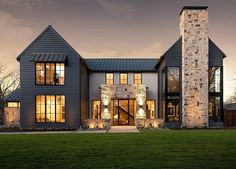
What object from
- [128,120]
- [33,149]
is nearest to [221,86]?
[128,120]

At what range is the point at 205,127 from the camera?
26.2 m

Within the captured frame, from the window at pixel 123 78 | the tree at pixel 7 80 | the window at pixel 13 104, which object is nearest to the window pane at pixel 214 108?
the window at pixel 123 78

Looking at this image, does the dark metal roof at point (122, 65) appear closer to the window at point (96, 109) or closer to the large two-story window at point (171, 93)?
the window at point (96, 109)

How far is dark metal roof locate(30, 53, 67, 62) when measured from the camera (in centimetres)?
2517

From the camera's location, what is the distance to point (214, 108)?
26.9 metres

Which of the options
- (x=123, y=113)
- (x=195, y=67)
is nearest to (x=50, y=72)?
(x=123, y=113)

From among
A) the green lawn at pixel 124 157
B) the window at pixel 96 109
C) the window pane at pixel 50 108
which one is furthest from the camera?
the window at pixel 96 109

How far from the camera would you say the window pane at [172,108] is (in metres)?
26.8

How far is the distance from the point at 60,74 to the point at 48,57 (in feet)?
5.62

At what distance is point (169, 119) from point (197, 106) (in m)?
2.64

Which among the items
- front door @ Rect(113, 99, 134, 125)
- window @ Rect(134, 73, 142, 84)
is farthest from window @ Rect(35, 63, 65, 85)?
window @ Rect(134, 73, 142, 84)

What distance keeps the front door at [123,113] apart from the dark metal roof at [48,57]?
765cm

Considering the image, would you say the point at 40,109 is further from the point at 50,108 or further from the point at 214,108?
the point at 214,108

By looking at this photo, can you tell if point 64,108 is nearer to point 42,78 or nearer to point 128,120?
point 42,78
